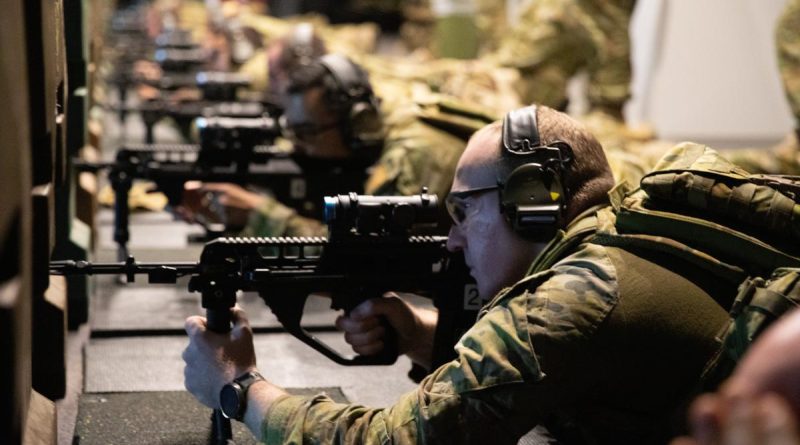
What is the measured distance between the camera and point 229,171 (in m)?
4.71

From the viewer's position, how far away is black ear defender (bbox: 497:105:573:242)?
223cm

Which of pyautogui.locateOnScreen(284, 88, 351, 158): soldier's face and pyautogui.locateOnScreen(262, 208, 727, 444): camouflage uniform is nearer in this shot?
pyautogui.locateOnScreen(262, 208, 727, 444): camouflage uniform

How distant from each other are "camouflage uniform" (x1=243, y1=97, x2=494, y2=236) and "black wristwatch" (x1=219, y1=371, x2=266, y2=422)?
162 centimetres

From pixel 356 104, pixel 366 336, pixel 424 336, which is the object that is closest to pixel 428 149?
pixel 356 104

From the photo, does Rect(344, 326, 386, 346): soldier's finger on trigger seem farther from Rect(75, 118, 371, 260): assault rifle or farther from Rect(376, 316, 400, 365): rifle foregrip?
Rect(75, 118, 371, 260): assault rifle

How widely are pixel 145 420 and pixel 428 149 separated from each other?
1391 millimetres

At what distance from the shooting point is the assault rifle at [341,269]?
2484 millimetres

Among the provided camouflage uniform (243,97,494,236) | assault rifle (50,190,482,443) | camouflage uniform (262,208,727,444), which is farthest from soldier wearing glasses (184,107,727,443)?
camouflage uniform (243,97,494,236)

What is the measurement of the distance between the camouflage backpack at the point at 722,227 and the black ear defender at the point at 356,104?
231cm

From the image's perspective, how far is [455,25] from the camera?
1144 cm

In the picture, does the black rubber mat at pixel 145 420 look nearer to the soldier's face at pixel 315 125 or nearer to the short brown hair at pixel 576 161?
the short brown hair at pixel 576 161

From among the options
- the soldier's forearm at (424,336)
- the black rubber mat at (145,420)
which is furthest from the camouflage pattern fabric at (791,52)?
the soldier's forearm at (424,336)

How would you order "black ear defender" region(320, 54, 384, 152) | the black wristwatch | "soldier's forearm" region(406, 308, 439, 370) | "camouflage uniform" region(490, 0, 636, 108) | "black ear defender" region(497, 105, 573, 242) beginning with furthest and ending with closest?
"camouflage uniform" region(490, 0, 636, 108), "black ear defender" region(320, 54, 384, 152), "soldier's forearm" region(406, 308, 439, 370), the black wristwatch, "black ear defender" region(497, 105, 573, 242)

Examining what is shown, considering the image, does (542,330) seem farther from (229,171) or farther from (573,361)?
(229,171)
